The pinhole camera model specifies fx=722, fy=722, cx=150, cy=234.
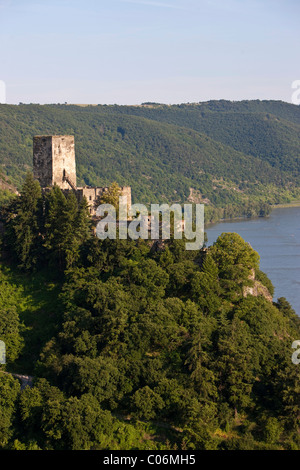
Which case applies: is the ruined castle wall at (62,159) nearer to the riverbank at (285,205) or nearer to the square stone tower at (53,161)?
the square stone tower at (53,161)

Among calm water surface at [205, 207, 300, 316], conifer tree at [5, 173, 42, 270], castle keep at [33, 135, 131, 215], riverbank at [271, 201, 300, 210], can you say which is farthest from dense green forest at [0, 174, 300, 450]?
riverbank at [271, 201, 300, 210]

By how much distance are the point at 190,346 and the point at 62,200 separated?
1283cm

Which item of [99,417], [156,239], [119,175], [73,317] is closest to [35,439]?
[99,417]

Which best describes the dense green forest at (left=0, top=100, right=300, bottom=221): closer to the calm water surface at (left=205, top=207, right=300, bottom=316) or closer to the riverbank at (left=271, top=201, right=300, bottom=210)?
the riverbank at (left=271, top=201, right=300, bottom=210)

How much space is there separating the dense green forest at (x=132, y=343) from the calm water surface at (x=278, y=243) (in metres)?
23.1

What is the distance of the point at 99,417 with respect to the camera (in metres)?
31.5

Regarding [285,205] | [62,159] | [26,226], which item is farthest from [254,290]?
[285,205]

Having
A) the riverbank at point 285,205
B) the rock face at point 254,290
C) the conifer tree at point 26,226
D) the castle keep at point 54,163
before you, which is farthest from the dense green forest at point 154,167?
the conifer tree at point 26,226

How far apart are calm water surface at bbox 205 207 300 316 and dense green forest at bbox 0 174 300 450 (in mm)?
23059

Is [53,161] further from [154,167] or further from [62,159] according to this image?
[154,167]

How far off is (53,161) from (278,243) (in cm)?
5545
